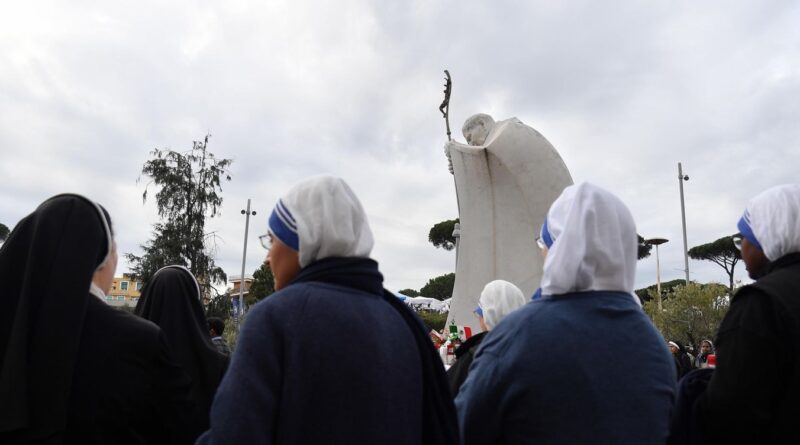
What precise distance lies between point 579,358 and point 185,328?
2.14 meters

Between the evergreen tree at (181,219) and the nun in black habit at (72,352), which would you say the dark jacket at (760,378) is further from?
the evergreen tree at (181,219)

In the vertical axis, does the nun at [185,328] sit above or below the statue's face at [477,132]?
below

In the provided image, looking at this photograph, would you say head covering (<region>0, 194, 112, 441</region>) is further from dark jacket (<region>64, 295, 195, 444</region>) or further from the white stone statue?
the white stone statue

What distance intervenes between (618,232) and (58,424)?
180 centimetres

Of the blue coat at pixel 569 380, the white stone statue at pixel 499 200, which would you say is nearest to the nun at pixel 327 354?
the blue coat at pixel 569 380

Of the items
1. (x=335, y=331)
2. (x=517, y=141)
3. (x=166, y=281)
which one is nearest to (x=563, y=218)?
(x=335, y=331)

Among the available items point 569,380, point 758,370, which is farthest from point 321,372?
point 758,370

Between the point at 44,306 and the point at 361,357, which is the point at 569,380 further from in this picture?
the point at 44,306

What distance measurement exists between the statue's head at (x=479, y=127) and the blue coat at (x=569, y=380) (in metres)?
8.65

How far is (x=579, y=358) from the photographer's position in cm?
180

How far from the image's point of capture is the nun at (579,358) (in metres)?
1.77

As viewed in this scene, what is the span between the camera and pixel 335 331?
165 centimetres

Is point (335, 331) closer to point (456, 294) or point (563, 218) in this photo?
point (563, 218)

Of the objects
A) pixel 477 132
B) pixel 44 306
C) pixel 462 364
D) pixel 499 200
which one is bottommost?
pixel 462 364
